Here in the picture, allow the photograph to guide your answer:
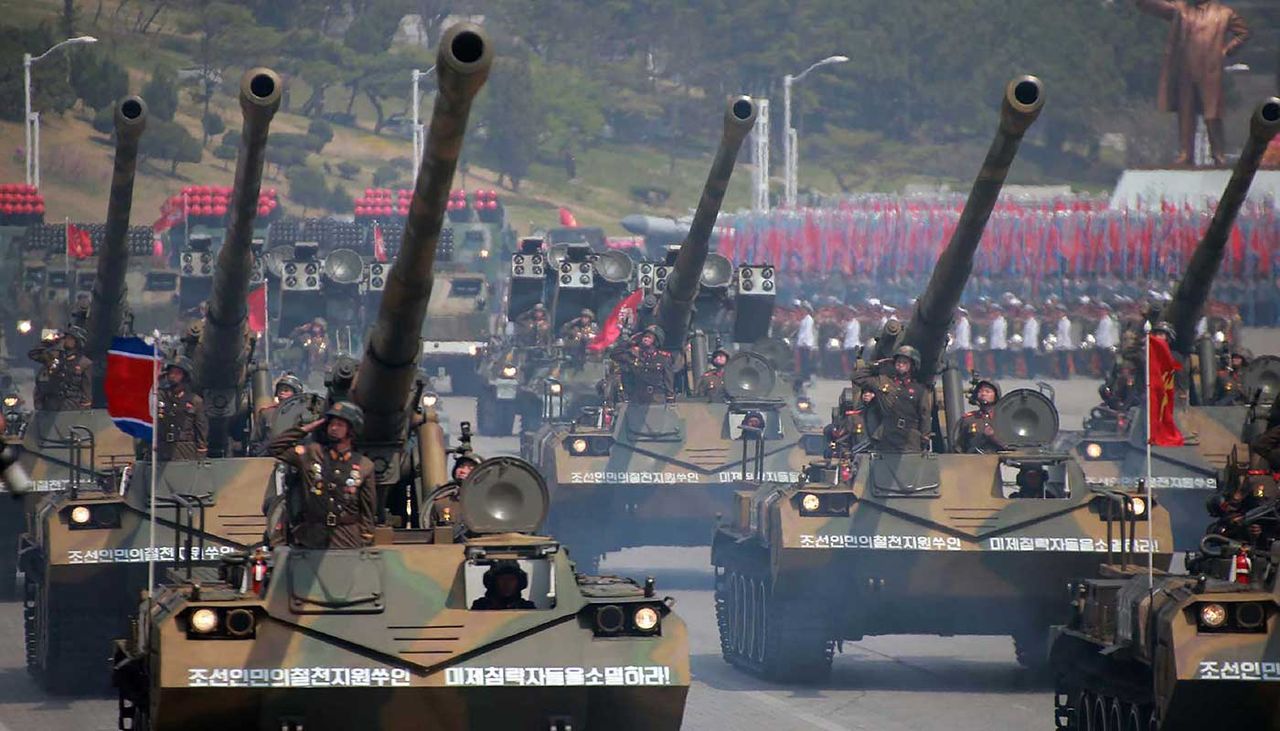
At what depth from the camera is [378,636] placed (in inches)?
554

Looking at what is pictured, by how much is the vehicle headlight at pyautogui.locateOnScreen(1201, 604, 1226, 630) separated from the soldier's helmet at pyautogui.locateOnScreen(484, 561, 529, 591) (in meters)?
4.03

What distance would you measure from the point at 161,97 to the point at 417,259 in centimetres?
8385

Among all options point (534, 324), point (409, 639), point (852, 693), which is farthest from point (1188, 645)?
point (534, 324)

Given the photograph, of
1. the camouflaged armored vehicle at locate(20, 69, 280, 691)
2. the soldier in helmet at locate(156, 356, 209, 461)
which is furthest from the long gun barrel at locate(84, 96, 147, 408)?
the soldier in helmet at locate(156, 356, 209, 461)

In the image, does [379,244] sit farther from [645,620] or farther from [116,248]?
[645,620]

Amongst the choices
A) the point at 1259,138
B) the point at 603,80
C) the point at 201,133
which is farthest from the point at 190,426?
the point at 603,80

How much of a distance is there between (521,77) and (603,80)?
8549 mm

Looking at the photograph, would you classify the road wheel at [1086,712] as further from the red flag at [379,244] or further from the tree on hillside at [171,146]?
the tree on hillside at [171,146]

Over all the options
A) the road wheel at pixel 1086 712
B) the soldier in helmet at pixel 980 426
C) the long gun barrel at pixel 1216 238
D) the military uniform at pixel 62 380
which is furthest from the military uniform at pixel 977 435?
the military uniform at pixel 62 380

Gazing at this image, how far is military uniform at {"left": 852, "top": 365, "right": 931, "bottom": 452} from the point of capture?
22531mm

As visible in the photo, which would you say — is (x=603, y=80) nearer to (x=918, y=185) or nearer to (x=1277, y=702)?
(x=918, y=185)

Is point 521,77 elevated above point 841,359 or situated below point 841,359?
above

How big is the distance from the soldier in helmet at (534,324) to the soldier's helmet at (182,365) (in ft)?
60.2

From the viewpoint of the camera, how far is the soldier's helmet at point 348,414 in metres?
14.6
